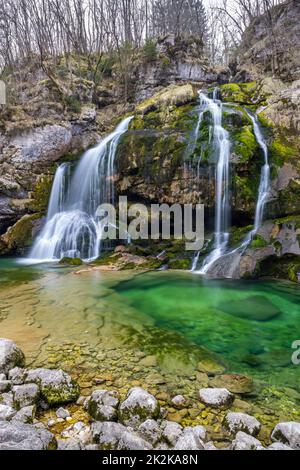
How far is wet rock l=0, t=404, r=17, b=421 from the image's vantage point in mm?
2602

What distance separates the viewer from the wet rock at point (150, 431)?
2.47 m

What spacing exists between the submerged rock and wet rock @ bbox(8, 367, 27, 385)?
3.97 m

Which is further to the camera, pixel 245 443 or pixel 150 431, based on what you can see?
pixel 150 431

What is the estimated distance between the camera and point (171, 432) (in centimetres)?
248

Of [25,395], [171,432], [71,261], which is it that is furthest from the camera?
[71,261]

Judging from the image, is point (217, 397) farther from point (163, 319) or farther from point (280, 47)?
point (280, 47)

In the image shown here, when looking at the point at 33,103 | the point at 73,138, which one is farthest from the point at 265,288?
the point at 33,103

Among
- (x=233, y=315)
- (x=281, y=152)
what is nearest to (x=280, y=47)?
(x=281, y=152)

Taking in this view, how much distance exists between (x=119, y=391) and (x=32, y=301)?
12.4 feet

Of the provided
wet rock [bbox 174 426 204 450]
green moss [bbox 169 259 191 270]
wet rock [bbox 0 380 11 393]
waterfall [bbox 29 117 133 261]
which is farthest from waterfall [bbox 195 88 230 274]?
wet rock [bbox 174 426 204 450]

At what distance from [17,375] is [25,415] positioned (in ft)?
2.11

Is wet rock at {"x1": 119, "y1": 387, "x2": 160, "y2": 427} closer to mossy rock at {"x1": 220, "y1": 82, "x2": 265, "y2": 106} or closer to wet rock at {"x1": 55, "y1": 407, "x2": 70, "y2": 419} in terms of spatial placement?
wet rock at {"x1": 55, "y1": 407, "x2": 70, "y2": 419}

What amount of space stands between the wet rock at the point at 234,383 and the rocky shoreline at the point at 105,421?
0.14 m
